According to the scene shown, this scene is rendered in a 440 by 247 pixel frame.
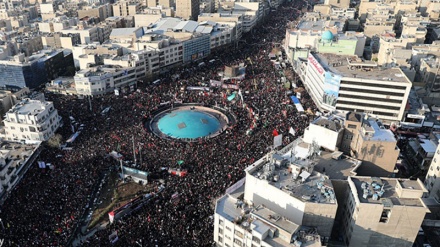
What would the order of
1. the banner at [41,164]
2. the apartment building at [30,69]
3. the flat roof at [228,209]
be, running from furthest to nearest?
1. the apartment building at [30,69]
2. the banner at [41,164]
3. the flat roof at [228,209]

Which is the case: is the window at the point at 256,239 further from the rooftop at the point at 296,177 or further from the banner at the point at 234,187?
the banner at the point at 234,187

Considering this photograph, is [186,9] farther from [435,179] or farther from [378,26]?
[435,179]

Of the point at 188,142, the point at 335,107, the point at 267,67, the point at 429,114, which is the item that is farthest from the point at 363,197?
the point at 267,67

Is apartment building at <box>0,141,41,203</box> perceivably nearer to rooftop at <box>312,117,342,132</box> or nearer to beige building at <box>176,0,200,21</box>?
rooftop at <box>312,117,342,132</box>

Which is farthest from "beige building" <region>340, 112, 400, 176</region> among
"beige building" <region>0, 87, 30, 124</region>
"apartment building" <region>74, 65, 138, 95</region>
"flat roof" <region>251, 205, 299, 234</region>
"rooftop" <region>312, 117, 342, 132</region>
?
"beige building" <region>0, 87, 30, 124</region>

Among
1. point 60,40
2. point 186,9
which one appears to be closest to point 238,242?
point 60,40

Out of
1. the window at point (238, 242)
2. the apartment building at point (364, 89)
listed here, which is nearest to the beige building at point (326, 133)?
the window at point (238, 242)
